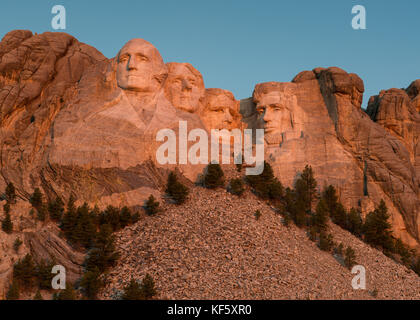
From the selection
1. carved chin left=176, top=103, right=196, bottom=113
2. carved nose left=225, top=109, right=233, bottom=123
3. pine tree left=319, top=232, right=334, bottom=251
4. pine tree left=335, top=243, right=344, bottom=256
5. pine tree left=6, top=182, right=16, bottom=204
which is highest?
carved nose left=225, top=109, right=233, bottom=123

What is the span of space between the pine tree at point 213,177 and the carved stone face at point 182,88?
455cm

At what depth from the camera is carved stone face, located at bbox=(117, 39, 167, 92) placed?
3350 centimetres

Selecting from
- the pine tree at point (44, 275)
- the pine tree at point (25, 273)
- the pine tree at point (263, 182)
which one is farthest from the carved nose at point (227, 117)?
the pine tree at point (25, 273)

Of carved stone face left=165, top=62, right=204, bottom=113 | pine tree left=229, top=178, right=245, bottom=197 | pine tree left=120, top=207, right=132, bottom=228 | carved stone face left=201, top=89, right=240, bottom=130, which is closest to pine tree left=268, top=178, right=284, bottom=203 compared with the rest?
pine tree left=229, top=178, right=245, bottom=197

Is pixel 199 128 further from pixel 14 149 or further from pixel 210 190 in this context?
pixel 14 149

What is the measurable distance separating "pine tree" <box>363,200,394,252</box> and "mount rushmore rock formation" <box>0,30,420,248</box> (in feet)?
4.73

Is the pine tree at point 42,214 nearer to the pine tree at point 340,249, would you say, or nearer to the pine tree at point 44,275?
the pine tree at point 44,275

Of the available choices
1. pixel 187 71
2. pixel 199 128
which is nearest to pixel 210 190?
pixel 199 128

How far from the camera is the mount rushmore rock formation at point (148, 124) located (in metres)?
31.2

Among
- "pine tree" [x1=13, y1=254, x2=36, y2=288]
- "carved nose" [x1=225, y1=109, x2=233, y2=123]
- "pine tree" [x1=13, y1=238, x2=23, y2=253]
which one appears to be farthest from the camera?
"carved nose" [x1=225, y1=109, x2=233, y2=123]

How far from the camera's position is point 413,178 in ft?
114

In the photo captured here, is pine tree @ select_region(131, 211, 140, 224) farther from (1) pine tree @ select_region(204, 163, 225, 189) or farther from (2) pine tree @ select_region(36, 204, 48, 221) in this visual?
(1) pine tree @ select_region(204, 163, 225, 189)

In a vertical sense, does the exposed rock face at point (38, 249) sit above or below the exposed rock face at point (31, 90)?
below

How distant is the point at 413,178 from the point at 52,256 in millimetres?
17173
